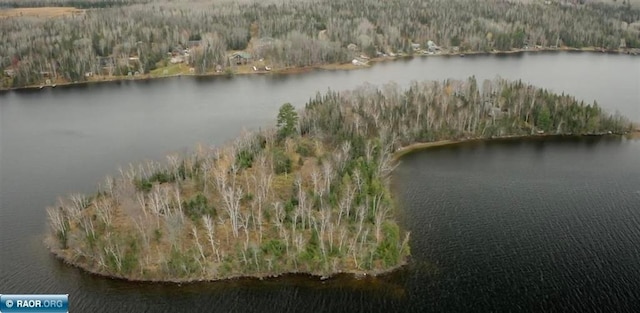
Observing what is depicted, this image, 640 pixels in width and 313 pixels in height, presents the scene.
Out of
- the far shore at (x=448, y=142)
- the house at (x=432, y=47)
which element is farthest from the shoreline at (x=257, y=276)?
the house at (x=432, y=47)

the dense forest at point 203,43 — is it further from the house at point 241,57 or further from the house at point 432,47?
the house at point 241,57

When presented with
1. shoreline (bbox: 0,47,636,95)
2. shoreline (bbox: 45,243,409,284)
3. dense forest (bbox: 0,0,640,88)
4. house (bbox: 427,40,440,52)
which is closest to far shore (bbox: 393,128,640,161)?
shoreline (bbox: 45,243,409,284)

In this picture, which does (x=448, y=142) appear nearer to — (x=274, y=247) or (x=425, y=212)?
(x=425, y=212)

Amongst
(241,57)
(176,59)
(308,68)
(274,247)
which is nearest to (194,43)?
(176,59)

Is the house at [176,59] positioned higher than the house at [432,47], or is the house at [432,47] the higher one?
the house at [432,47]

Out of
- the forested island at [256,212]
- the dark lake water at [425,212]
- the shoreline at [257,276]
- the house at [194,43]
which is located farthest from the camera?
the house at [194,43]

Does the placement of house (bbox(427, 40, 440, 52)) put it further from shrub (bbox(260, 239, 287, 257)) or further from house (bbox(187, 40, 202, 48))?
shrub (bbox(260, 239, 287, 257))
